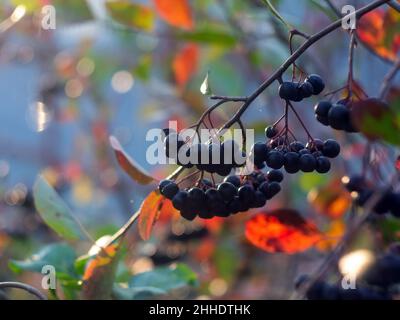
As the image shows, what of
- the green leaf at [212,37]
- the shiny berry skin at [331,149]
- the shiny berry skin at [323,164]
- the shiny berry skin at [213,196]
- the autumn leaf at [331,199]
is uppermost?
the green leaf at [212,37]

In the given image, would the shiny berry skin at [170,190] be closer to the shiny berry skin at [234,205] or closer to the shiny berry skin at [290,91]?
the shiny berry skin at [234,205]

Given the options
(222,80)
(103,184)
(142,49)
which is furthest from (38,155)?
(222,80)

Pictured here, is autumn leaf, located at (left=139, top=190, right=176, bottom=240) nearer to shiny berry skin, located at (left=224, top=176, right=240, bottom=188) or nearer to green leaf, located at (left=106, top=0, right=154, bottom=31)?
shiny berry skin, located at (left=224, top=176, right=240, bottom=188)

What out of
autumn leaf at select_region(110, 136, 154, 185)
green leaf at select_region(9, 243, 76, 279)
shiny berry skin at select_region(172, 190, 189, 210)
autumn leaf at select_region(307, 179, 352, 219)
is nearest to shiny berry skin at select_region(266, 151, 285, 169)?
shiny berry skin at select_region(172, 190, 189, 210)

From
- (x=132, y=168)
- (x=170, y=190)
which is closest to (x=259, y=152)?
(x=170, y=190)

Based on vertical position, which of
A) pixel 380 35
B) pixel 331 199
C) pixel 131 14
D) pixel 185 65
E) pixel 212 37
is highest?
pixel 185 65

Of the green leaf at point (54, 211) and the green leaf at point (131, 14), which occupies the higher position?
the green leaf at point (131, 14)

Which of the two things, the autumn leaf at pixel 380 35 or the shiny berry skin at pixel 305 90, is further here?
the autumn leaf at pixel 380 35

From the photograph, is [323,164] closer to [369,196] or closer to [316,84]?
[316,84]

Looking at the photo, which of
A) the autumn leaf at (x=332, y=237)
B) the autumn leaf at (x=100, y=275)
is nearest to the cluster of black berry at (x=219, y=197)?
the autumn leaf at (x=100, y=275)
